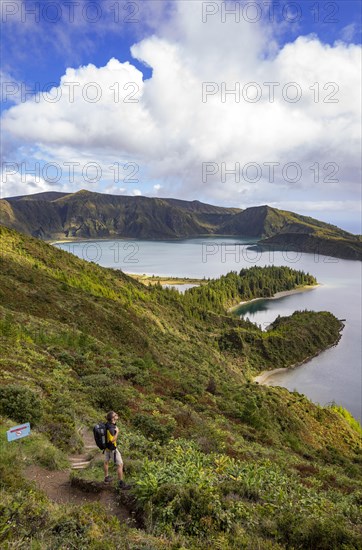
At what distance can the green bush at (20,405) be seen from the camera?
14250 mm

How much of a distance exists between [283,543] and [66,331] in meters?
29.4

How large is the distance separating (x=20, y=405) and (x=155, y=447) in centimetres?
593

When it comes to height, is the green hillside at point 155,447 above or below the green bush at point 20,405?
below

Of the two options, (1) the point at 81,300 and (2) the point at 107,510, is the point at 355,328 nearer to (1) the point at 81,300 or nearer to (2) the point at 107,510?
(1) the point at 81,300

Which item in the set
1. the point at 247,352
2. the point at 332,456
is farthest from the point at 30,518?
the point at 247,352

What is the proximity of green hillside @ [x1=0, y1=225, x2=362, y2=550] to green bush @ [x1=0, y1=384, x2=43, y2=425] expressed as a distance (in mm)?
51

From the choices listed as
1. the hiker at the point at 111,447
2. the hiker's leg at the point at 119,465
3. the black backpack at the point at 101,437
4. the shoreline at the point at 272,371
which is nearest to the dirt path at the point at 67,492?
the hiker's leg at the point at 119,465

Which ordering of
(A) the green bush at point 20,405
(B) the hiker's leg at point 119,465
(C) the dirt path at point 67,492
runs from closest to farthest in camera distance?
(C) the dirt path at point 67,492
(B) the hiker's leg at point 119,465
(A) the green bush at point 20,405

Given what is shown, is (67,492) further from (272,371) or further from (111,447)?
(272,371)

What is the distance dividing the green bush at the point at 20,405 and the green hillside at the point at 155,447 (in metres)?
0.05

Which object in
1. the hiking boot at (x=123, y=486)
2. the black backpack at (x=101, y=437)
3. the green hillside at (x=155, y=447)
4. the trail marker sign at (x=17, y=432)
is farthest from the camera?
the black backpack at (x=101, y=437)

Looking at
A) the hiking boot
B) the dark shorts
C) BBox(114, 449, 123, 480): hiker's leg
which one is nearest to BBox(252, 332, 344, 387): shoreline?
the dark shorts

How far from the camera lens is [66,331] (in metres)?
35.1

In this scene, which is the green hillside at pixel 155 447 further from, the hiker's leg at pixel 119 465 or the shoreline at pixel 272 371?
the shoreline at pixel 272 371
